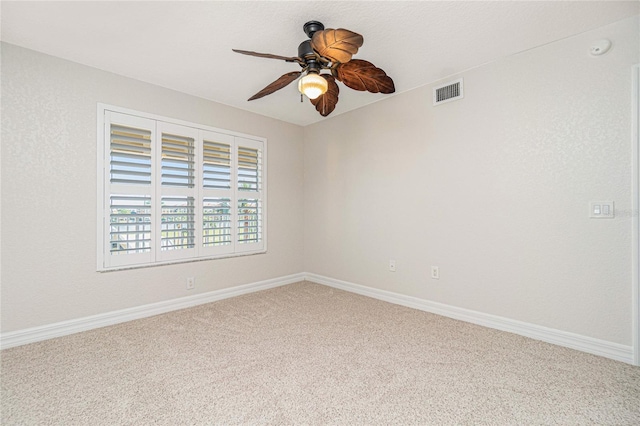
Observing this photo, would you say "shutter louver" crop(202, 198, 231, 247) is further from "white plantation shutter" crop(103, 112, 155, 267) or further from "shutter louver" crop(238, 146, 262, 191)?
"white plantation shutter" crop(103, 112, 155, 267)

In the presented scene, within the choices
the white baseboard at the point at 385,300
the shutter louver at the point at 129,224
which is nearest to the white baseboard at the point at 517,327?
the white baseboard at the point at 385,300

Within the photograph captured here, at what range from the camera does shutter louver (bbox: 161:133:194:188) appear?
3.31 meters

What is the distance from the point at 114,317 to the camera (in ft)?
9.62

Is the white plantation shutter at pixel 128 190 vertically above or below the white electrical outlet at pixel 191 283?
above

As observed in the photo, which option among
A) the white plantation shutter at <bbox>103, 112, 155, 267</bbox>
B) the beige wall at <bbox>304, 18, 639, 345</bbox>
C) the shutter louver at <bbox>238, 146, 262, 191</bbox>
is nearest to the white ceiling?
the beige wall at <bbox>304, 18, 639, 345</bbox>

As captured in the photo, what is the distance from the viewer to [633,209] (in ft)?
6.97

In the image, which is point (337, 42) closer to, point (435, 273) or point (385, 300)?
point (435, 273)

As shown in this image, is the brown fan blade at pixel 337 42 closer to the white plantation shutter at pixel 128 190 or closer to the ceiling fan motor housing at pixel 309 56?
the ceiling fan motor housing at pixel 309 56

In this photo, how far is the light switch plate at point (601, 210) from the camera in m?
2.22

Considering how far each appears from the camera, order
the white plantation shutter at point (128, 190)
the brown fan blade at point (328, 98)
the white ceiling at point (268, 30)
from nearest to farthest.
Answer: the white ceiling at point (268, 30), the brown fan blade at point (328, 98), the white plantation shutter at point (128, 190)

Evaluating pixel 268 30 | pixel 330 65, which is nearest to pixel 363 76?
pixel 330 65

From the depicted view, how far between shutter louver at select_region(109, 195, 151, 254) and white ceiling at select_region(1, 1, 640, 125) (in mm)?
1286

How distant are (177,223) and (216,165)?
849 millimetres

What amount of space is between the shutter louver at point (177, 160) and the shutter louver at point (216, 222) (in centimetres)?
35
